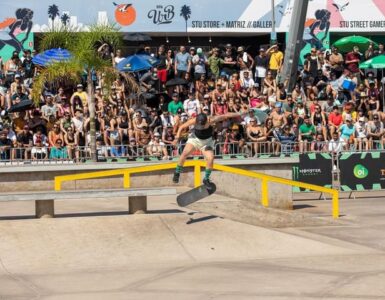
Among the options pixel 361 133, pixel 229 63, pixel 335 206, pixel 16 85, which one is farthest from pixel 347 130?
pixel 16 85

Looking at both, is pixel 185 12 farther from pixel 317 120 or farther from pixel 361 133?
pixel 361 133

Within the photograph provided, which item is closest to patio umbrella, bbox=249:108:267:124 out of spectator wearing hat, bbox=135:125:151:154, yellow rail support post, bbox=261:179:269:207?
spectator wearing hat, bbox=135:125:151:154

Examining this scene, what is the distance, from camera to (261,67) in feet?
106

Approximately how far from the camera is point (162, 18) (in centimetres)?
3431

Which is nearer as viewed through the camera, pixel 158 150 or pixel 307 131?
pixel 158 150

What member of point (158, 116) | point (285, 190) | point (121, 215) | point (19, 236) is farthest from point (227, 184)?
point (19, 236)

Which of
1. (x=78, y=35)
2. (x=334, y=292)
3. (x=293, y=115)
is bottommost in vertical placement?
(x=334, y=292)

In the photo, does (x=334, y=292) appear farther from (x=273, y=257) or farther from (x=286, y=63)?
(x=286, y=63)

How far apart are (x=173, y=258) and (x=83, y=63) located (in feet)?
29.9

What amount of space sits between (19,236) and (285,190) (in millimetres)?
8929

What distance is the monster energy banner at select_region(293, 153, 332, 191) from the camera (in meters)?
26.6

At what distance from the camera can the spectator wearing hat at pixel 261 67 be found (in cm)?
3209

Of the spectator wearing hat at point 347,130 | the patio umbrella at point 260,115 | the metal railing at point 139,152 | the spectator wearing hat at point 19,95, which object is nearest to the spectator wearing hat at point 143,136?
the metal railing at point 139,152

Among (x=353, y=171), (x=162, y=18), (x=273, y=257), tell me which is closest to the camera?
(x=273, y=257)
